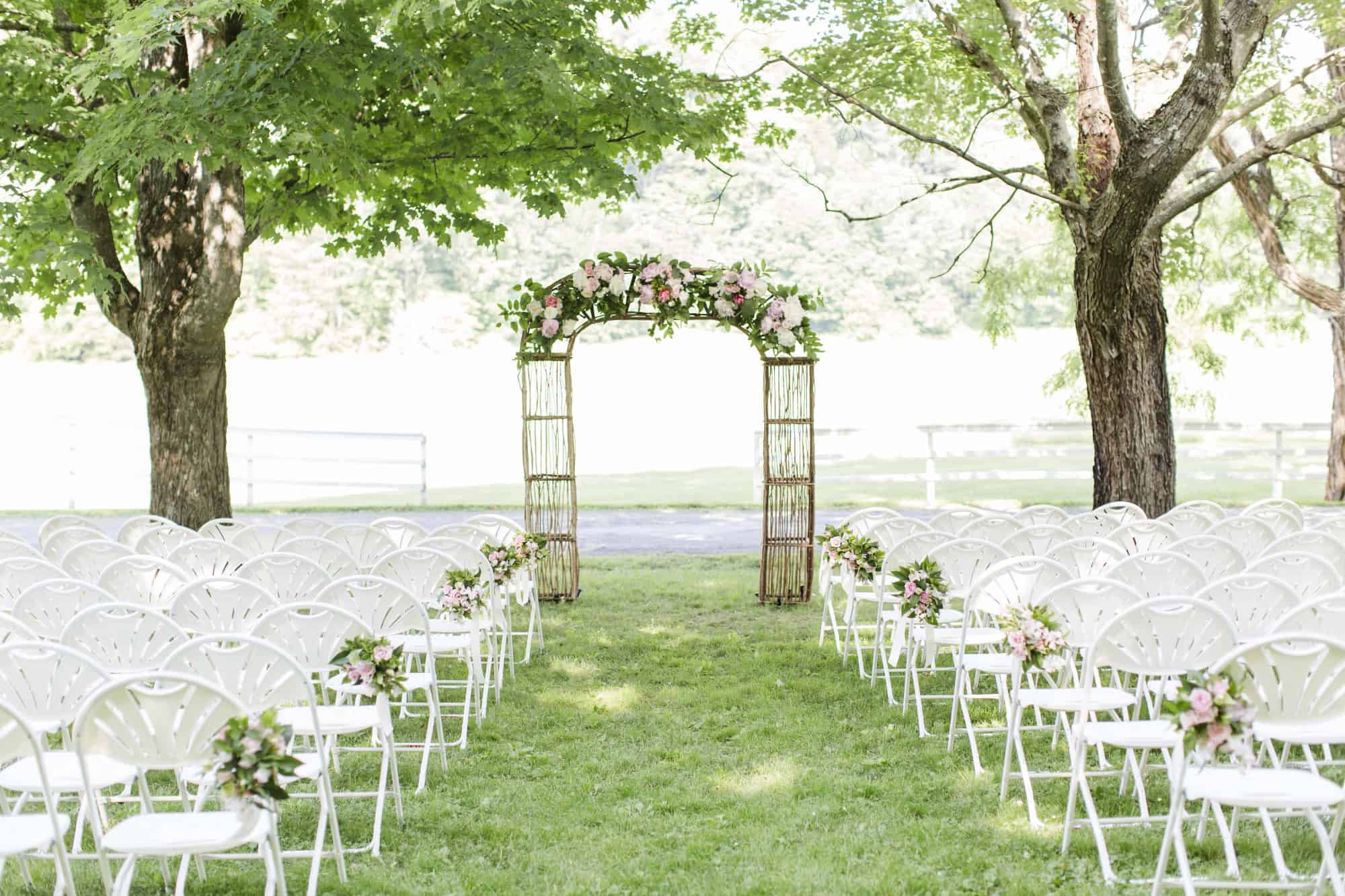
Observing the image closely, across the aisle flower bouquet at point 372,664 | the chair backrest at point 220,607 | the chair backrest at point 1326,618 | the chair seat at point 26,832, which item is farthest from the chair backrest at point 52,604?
the chair backrest at point 1326,618

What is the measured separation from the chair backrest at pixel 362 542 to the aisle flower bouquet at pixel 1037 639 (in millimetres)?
3583

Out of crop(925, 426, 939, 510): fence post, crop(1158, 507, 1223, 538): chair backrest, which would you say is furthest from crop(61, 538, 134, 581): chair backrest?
crop(925, 426, 939, 510): fence post

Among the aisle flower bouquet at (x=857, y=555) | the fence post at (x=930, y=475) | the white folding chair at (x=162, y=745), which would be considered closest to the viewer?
the white folding chair at (x=162, y=745)

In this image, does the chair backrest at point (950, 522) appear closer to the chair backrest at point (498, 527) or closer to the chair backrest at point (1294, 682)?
the chair backrest at point (498, 527)

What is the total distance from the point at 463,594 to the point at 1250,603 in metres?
3.34

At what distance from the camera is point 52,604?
4.91m

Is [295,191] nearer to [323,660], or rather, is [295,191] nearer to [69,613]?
[69,613]

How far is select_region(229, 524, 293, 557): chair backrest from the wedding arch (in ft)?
9.16

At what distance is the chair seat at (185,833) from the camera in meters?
3.25

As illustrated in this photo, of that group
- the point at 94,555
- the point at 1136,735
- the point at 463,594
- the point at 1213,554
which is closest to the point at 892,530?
the point at 1213,554

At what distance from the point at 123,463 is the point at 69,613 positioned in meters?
25.5

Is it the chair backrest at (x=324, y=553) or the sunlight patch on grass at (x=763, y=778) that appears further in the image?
the chair backrest at (x=324, y=553)

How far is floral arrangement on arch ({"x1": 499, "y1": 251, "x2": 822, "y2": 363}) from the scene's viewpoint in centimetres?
970

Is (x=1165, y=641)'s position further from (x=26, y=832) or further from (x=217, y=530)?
(x=217, y=530)
